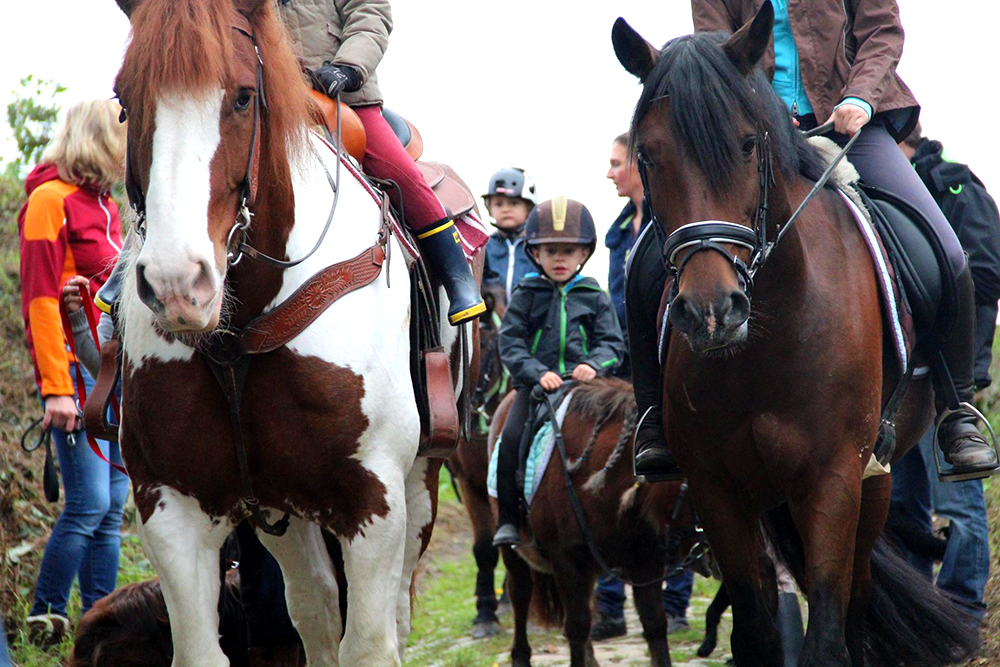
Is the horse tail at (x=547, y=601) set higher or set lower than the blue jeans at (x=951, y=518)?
lower

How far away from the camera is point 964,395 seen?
4758mm

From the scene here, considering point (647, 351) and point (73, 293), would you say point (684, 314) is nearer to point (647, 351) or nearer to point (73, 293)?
point (647, 351)

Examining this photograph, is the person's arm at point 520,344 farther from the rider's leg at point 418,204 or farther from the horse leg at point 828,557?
the horse leg at point 828,557

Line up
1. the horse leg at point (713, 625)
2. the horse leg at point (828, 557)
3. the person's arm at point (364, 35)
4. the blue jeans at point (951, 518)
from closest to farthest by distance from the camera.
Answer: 1. the horse leg at point (828, 557)
2. the person's arm at point (364, 35)
3. the blue jeans at point (951, 518)
4. the horse leg at point (713, 625)

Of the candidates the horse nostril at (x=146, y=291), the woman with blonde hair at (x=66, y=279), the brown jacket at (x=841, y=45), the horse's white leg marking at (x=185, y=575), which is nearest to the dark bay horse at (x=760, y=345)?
the brown jacket at (x=841, y=45)

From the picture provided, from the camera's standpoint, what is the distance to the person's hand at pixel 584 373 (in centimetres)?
686

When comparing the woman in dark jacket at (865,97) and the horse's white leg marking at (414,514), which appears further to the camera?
the horse's white leg marking at (414,514)

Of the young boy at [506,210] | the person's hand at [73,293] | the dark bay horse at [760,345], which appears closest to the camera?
the dark bay horse at [760,345]

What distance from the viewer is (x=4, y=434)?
7879 millimetres

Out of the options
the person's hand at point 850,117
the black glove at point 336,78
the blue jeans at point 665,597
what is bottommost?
the blue jeans at point 665,597

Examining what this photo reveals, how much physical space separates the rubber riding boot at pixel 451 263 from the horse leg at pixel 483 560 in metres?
4.07

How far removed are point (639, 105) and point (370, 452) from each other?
1491 millimetres

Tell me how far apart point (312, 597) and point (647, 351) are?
1.71m

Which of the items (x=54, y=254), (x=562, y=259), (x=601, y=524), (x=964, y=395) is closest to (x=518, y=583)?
(x=601, y=524)
